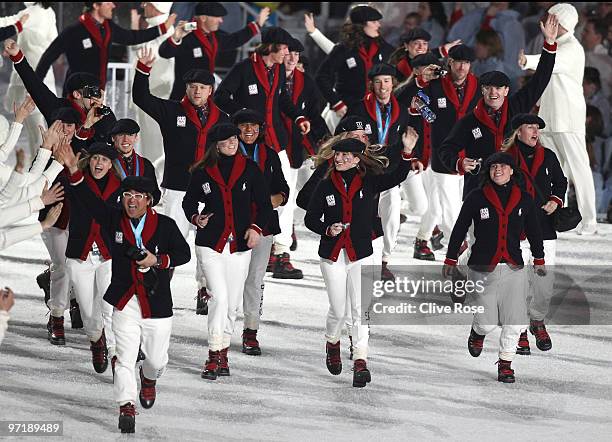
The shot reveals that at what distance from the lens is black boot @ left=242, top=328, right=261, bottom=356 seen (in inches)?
426

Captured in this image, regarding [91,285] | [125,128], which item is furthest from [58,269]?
A: [125,128]

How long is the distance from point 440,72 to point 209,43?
7.06 ft

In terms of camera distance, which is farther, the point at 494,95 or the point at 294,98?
the point at 294,98

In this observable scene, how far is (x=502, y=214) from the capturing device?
10.5 meters

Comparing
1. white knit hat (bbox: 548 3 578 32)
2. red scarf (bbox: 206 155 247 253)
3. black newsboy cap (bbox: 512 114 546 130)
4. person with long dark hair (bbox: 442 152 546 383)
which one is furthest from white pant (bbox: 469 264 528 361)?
white knit hat (bbox: 548 3 578 32)

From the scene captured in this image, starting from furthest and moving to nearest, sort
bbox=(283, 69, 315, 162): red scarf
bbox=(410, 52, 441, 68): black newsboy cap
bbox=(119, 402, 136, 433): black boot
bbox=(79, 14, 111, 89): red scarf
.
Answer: bbox=(79, 14, 111, 89): red scarf < bbox=(283, 69, 315, 162): red scarf < bbox=(410, 52, 441, 68): black newsboy cap < bbox=(119, 402, 136, 433): black boot

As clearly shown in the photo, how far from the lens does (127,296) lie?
9234 millimetres

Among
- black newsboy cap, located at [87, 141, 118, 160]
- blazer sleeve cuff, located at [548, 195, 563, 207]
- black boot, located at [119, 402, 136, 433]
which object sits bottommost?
black boot, located at [119, 402, 136, 433]

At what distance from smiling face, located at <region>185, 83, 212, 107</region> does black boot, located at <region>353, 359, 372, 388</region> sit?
248 centimetres

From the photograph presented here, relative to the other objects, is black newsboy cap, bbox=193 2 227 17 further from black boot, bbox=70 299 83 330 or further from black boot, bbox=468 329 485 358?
black boot, bbox=468 329 485 358

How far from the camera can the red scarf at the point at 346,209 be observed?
10250mm

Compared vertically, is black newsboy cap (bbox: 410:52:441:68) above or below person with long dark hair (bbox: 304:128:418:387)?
above

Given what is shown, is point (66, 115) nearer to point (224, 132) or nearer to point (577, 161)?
point (224, 132)

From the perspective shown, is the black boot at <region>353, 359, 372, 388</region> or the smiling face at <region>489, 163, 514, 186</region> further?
the smiling face at <region>489, 163, 514, 186</region>
